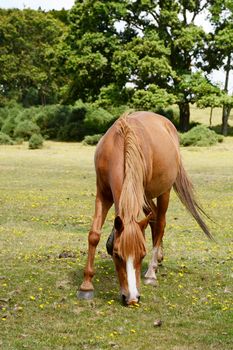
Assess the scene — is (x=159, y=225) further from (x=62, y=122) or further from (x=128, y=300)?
(x=62, y=122)

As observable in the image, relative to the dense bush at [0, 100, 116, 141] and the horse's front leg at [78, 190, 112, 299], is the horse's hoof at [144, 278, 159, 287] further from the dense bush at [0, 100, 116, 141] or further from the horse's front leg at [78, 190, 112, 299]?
the dense bush at [0, 100, 116, 141]

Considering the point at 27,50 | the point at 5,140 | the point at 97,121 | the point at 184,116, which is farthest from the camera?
the point at 27,50

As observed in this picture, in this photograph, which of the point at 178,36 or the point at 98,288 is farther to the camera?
the point at 178,36

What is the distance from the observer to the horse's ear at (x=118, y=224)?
5.97 meters

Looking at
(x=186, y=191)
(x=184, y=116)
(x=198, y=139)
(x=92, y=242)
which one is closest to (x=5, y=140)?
(x=184, y=116)

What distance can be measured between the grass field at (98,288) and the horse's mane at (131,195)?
90 cm

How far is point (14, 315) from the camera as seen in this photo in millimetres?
6359

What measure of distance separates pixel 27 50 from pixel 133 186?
56.0 metres

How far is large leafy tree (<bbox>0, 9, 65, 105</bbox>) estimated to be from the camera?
58.3m

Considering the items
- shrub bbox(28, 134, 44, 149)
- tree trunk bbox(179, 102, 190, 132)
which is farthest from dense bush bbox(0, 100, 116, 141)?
tree trunk bbox(179, 102, 190, 132)

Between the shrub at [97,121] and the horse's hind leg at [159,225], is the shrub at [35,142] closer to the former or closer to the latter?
the shrub at [97,121]

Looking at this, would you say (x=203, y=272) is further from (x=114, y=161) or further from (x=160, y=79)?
(x=160, y=79)

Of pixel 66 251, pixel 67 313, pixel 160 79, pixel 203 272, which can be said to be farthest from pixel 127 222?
pixel 160 79

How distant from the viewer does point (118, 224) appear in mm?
5988
